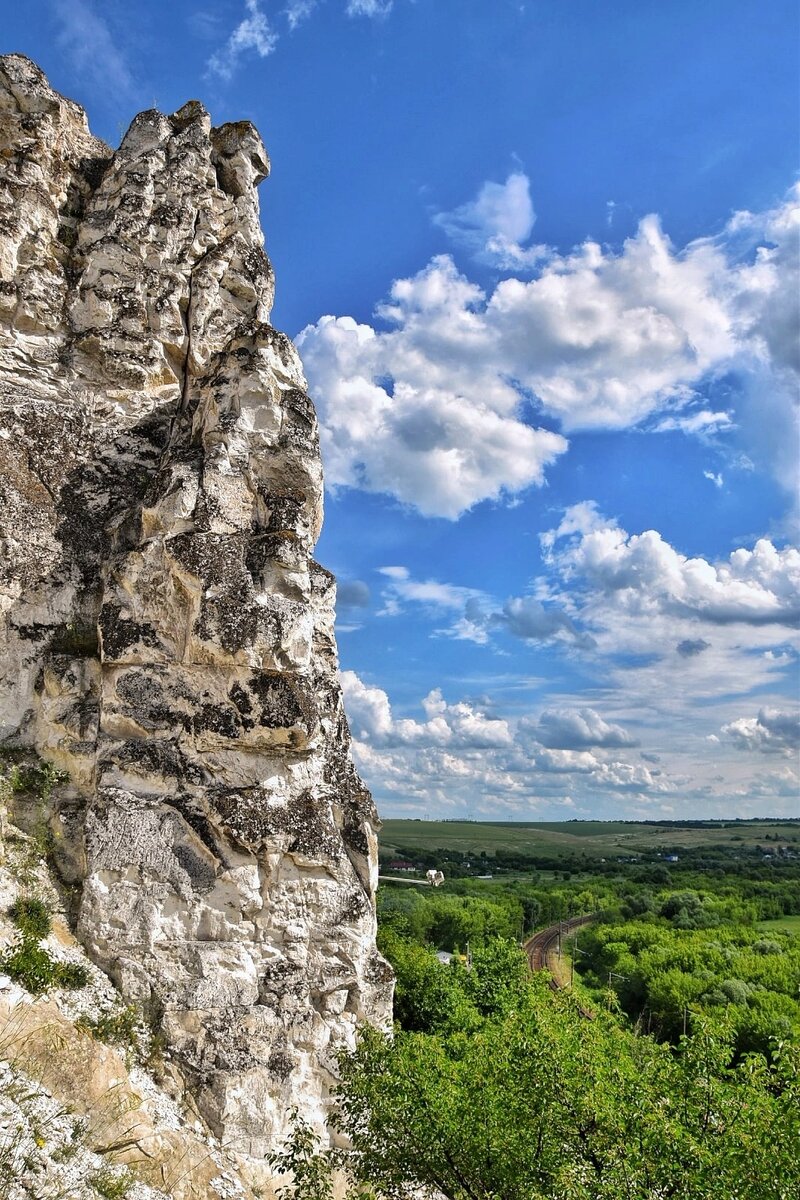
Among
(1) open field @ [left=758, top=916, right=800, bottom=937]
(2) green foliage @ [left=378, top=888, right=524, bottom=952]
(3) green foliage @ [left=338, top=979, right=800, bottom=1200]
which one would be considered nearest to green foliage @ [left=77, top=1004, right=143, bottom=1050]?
(3) green foliage @ [left=338, top=979, right=800, bottom=1200]

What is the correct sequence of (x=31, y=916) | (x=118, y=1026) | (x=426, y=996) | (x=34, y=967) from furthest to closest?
(x=426, y=996) → (x=31, y=916) → (x=118, y=1026) → (x=34, y=967)

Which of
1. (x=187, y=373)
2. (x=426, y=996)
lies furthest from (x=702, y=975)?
(x=187, y=373)

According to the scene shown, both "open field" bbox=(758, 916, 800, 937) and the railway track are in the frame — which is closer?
the railway track

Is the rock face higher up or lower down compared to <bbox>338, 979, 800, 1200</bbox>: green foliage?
higher up

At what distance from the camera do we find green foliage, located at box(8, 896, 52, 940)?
12086 millimetres

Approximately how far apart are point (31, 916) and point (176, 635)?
5553 millimetres

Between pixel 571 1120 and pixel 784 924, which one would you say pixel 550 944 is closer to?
pixel 784 924

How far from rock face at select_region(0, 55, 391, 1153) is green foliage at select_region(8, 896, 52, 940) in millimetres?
808

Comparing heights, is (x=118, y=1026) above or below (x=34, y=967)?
below

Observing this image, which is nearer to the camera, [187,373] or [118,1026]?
[118,1026]

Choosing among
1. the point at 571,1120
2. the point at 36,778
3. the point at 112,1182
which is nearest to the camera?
the point at 112,1182

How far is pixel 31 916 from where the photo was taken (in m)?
12.3

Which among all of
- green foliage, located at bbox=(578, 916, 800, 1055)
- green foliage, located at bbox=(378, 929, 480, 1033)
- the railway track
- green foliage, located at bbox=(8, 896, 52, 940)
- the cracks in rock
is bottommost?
the railway track

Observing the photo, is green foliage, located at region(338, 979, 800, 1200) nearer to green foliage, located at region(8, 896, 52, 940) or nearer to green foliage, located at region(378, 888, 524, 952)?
green foliage, located at region(8, 896, 52, 940)
